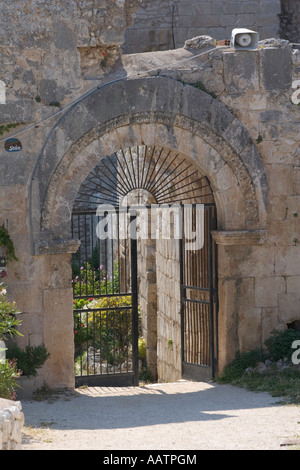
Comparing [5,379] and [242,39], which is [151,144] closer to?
[242,39]

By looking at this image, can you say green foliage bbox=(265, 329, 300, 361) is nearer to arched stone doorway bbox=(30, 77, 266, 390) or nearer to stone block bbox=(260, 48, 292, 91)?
arched stone doorway bbox=(30, 77, 266, 390)

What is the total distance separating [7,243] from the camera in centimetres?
909

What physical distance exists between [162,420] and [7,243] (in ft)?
8.55

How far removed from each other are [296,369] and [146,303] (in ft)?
14.7

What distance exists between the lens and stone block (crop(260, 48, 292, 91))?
988 cm

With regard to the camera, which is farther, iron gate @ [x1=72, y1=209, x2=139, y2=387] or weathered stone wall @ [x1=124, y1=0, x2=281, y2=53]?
weathered stone wall @ [x1=124, y1=0, x2=281, y2=53]

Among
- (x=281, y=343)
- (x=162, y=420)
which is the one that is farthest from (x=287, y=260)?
(x=162, y=420)

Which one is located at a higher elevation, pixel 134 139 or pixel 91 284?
pixel 134 139

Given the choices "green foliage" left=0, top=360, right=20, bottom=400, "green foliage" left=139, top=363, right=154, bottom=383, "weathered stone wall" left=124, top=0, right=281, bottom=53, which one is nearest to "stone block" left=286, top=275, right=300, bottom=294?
"green foliage" left=139, top=363, right=154, bottom=383

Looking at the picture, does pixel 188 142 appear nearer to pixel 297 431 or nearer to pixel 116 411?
pixel 116 411

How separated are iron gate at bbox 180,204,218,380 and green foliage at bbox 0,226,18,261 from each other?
2.49m

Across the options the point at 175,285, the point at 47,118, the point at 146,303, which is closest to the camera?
the point at 47,118
